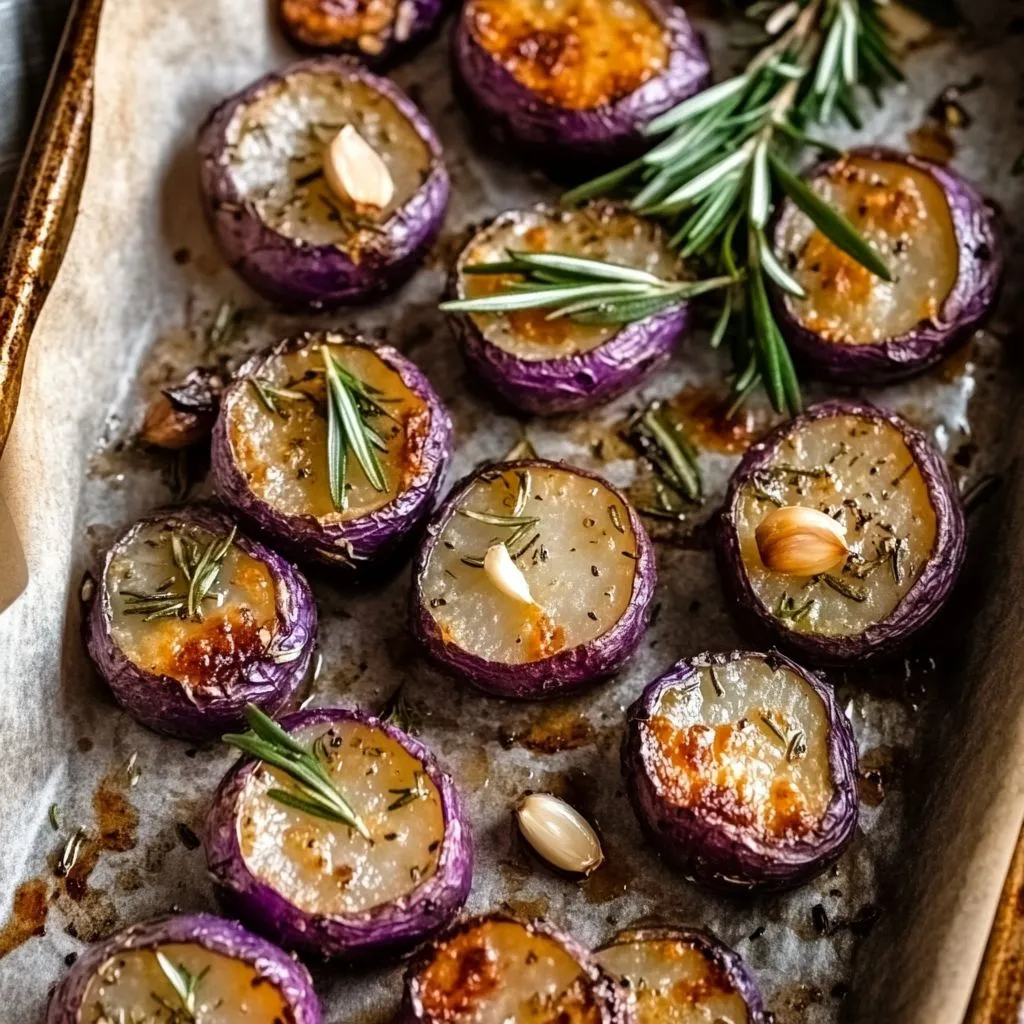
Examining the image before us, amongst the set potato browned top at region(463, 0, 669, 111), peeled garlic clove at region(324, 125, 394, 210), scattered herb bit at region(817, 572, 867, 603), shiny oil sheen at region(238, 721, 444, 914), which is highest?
potato browned top at region(463, 0, 669, 111)

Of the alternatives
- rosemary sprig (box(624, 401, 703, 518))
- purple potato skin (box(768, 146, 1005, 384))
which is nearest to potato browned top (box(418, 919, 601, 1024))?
rosemary sprig (box(624, 401, 703, 518))

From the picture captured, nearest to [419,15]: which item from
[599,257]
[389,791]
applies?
[599,257]

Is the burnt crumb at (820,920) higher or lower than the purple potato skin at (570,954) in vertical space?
lower

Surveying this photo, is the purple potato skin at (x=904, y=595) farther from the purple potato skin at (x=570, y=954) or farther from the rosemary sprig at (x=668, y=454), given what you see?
the purple potato skin at (x=570, y=954)

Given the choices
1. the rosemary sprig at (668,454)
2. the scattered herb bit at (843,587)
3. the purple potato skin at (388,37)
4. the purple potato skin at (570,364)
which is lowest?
the rosemary sprig at (668,454)

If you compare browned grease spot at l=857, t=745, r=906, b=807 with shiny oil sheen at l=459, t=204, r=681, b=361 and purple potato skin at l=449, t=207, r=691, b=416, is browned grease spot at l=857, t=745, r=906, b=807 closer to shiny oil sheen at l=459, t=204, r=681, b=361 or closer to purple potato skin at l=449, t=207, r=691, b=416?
purple potato skin at l=449, t=207, r=691, b=416

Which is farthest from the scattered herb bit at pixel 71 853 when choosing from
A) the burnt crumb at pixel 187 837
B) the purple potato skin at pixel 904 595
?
the purple potato skin at pixel 904 595

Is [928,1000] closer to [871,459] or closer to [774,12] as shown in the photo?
[871,459]

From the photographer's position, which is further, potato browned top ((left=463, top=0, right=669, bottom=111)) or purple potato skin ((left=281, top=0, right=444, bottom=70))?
purple potato skin ((left=281, top=0, right=444, bottom=70))
